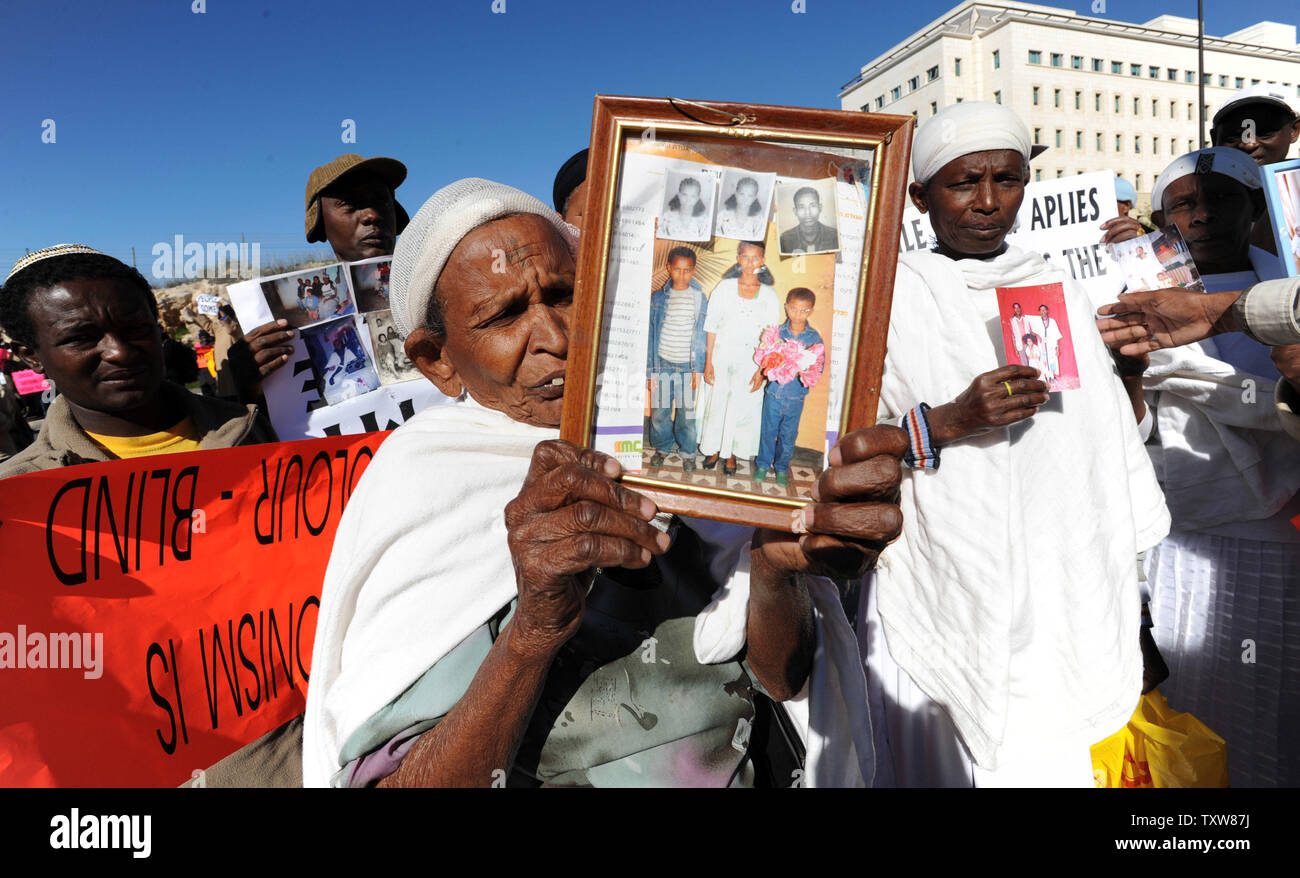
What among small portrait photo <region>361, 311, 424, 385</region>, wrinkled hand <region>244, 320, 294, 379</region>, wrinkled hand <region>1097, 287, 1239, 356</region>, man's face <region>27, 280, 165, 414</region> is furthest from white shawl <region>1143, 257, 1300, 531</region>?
man's face <region>27, 280, 165, 414</region>

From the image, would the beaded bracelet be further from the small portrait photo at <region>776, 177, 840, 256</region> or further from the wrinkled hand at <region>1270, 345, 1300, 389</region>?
the small portrait photo at <region>776, 177, 840, 256</region>

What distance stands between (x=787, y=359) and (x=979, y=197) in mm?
1963

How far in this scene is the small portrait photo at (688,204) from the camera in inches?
56.2

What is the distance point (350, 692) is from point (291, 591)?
1.09 metres

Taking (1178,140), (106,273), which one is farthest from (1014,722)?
(1178,140)

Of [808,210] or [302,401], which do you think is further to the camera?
[302,401]

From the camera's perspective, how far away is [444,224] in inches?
68.7

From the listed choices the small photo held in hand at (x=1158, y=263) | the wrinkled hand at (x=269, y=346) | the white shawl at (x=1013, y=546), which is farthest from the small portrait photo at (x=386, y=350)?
the small photo held in hand at (x=1158, y=263)

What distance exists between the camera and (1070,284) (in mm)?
2941

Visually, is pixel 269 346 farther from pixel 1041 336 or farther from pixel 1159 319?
pixel 1159 319

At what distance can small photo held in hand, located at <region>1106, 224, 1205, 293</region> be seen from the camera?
316cm

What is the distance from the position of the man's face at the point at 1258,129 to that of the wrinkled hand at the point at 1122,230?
205 centimetres

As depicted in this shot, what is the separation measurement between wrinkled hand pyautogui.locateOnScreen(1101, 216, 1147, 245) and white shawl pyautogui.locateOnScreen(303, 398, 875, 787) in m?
3.32

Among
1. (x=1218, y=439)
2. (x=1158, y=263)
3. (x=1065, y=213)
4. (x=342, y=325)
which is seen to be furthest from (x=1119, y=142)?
(x=342, y=325)
